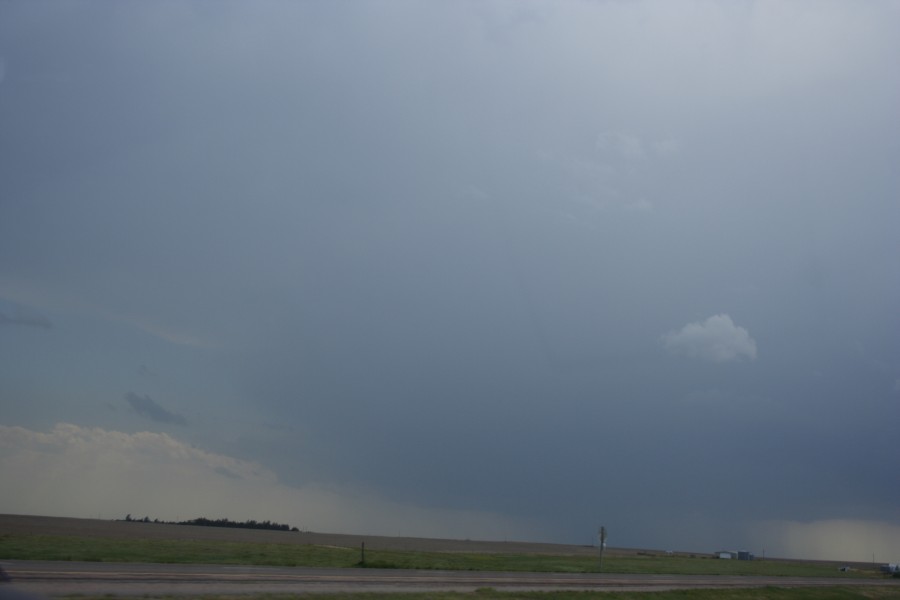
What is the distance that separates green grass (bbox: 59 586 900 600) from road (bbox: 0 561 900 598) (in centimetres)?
172

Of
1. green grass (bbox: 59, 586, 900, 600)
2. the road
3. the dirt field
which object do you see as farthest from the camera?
the dirt field

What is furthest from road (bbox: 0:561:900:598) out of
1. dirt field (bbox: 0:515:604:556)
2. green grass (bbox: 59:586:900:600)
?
dirt field (bbox: 0:515:604:556)

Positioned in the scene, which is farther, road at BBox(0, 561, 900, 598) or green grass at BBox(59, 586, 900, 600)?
green grass at BBox(59, 586, 900, 600)

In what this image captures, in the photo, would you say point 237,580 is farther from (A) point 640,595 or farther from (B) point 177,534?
(B) point 177,534

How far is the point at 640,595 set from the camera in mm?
47094

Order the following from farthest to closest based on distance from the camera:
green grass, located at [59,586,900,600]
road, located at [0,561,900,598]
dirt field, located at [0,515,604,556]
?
dirt field, located at [0,515,604,556], green grass, located at [59,586,900,600], road, located at [0,561,900,598]

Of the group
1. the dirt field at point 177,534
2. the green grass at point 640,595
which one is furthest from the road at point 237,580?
the dirt field at point 177,534

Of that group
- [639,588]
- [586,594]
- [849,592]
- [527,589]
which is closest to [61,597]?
[527,589]

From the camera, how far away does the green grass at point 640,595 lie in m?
31.7

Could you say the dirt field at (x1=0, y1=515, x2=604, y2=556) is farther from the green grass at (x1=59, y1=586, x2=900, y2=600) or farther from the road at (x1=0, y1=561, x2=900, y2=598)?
the green grass at (x1=59, y1=586, x2=900, y2=600)

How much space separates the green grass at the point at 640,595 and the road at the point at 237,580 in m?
1.72

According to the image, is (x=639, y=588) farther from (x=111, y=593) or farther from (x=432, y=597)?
(x=111, y=593)

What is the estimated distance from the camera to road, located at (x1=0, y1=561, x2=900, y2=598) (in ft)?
100.0

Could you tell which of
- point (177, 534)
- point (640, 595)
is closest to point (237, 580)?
point (640, 595)
